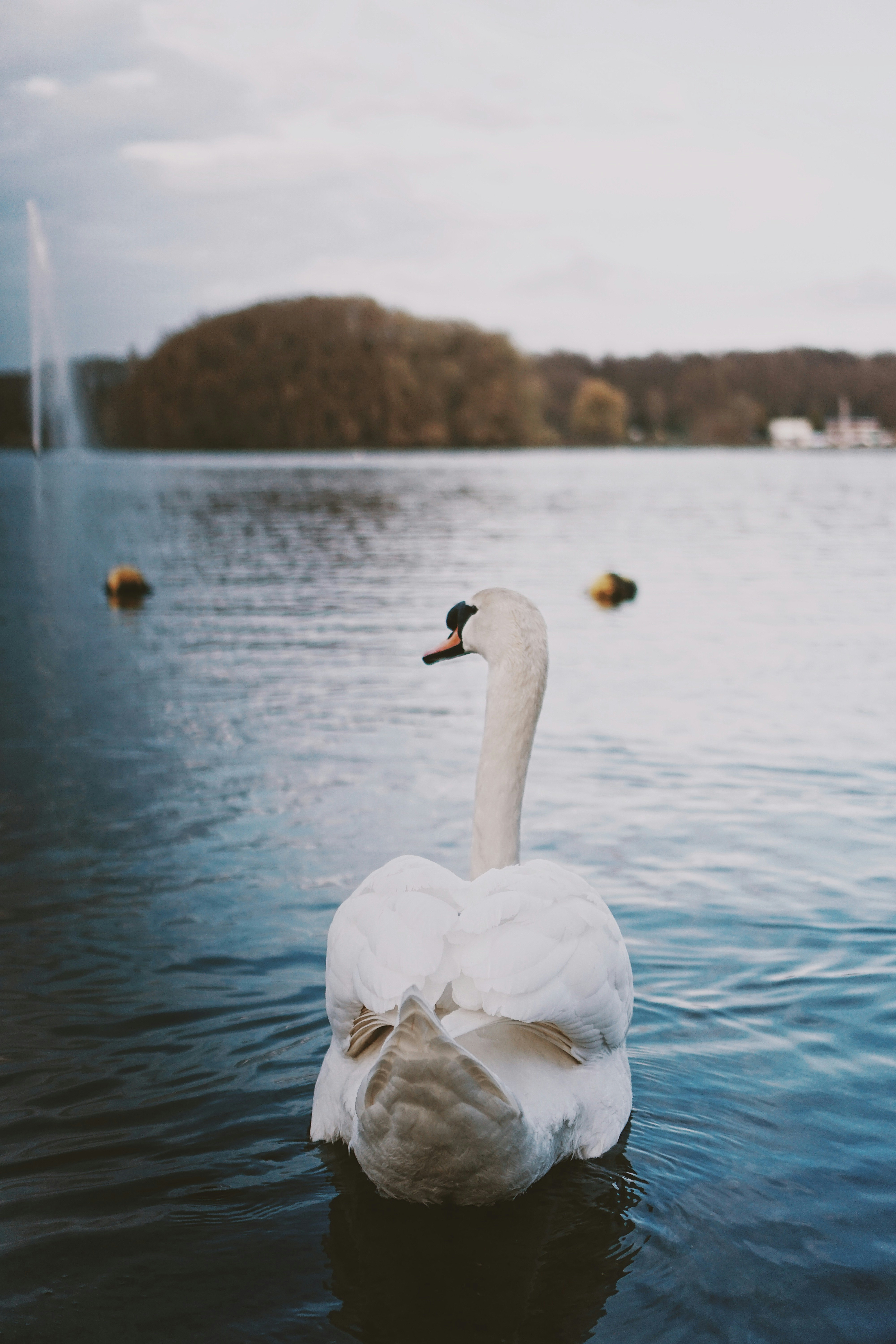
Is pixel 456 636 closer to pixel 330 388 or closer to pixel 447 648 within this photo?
pixel 447 648

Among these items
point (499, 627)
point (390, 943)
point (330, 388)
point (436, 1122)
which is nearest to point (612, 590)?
point (499, 627)

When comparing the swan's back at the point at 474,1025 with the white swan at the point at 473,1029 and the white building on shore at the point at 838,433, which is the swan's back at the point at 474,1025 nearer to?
the white swan at the point at 473,1029

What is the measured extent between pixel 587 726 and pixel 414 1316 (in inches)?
283

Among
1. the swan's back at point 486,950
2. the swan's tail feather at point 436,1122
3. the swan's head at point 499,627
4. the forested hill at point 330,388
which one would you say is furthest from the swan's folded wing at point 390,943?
the forested hill at point 330,388

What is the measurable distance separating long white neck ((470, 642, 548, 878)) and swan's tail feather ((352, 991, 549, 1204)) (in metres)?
1.14

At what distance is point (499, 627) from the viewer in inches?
169

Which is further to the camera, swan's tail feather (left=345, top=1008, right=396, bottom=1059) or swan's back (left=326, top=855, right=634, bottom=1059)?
swan's tail feather (left=345, top=1008, right=396, bottom=1059)

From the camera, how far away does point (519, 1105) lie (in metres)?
2.82

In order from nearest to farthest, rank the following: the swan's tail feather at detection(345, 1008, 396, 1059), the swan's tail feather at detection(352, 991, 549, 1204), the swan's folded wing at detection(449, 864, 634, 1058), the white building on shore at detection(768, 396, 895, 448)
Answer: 1. the swan's tail feather at detection(352, 991, 549, 1204)
2. the swan's folded wing at detection(449, 864, 634, 1058)
3. the swan's tail feather at detection(345, 1008, 396, 1059)
4. the white building on shore at detection(768, 396, 895, 448)

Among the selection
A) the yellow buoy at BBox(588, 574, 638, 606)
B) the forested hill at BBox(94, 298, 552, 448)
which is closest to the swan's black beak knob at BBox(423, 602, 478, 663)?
the yellow buoy at BBox(588, 574, 638, 606)

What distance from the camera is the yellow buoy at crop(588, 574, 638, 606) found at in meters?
18.1

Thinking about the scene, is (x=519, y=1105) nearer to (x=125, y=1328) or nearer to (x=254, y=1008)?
(x=125, y=1328)

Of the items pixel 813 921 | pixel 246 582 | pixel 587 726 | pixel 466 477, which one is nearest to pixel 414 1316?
pixel 813 921

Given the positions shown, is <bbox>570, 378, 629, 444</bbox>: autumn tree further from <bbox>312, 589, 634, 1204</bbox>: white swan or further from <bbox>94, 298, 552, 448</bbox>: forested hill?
<bbox>312, 589, 634, 1204</bbox>: white swan
